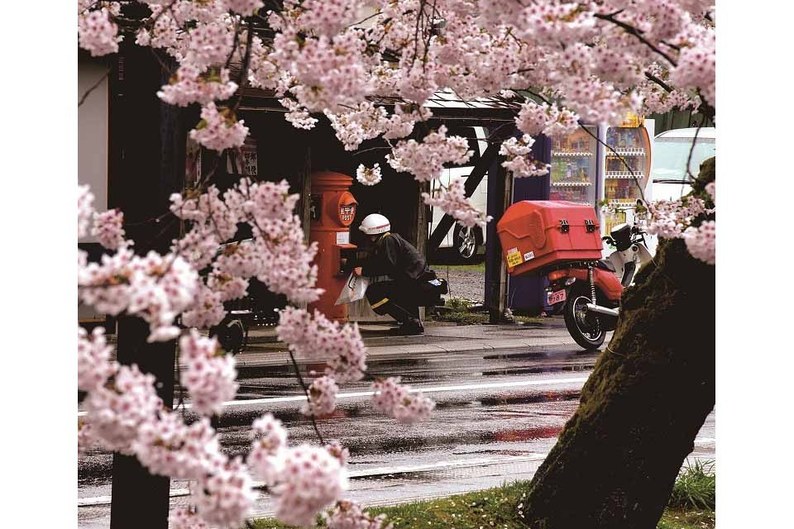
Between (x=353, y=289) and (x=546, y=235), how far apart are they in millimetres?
2447

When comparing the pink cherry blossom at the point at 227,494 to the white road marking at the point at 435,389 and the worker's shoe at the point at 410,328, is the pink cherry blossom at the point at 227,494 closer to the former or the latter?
the white road marking at the point at 435,389

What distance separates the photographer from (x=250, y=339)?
14219 millimetres

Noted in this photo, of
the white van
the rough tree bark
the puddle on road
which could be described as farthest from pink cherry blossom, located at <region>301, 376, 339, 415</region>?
the white van

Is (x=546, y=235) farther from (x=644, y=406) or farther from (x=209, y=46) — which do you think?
(x=209, y=46)

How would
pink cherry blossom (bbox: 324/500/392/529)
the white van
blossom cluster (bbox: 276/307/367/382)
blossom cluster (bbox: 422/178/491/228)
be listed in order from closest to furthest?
blossom cluster (bbox: 276/307/367/382) → pink cherry blossom (bbox: 324/500/392/529) → blossom cluster (bbox: 422/178/491/228) → the white van

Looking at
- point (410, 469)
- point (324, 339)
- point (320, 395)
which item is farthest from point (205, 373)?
point (410, 469)

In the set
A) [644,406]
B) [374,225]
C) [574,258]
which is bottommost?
[644,406]

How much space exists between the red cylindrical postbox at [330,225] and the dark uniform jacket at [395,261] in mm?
519

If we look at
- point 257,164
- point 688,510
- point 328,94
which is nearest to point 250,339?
point 257,164

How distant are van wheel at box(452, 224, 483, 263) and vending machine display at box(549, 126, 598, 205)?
140 inches

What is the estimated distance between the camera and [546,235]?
45.6ft

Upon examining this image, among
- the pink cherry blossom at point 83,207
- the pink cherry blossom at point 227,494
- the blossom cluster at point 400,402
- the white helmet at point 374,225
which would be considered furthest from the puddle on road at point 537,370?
the pink cherry blossom at point 227,494

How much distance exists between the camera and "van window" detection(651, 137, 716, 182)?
18.6 meters

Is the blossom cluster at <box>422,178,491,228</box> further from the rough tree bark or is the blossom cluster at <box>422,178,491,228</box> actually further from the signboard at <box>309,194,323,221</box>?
the signboard at <box>309,194,323,221</box>
